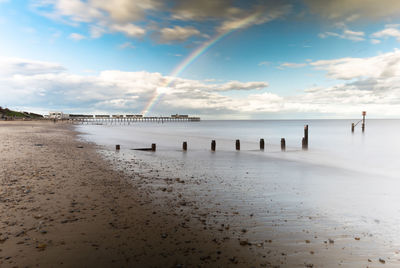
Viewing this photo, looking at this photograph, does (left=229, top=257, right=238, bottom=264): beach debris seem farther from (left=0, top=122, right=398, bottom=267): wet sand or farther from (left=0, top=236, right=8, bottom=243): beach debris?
(left=0, top=236, right=8, bottom=243): beach debris

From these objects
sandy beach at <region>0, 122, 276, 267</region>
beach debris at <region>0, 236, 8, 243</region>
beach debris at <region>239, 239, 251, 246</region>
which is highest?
beach debris at <region>0, 236, 8, 243</region>

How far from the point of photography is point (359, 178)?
1390 cm

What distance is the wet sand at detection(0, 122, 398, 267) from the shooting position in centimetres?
459

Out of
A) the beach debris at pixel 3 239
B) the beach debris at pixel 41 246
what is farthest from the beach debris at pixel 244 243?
the beach debris at pixel 3 239

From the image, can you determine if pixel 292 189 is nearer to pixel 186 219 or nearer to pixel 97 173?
pixel 186 219

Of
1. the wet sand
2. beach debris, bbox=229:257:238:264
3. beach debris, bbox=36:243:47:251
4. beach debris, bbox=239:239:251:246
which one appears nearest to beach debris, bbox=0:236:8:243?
the wet sand

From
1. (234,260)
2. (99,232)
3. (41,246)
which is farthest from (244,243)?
(41,246)

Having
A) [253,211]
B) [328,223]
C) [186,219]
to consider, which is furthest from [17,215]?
[328,223]

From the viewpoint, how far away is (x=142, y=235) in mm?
5492

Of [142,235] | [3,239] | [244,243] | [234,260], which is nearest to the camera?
[234,260]

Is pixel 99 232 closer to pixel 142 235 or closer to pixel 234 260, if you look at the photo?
pixel 142 235

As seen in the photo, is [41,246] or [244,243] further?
[244,243]

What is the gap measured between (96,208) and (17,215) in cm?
184

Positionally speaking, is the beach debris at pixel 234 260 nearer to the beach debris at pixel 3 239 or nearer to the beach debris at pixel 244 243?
the beach debris at pixel 244 243
